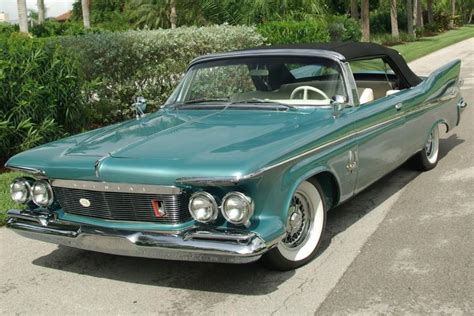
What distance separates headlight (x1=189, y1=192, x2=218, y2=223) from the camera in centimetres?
367

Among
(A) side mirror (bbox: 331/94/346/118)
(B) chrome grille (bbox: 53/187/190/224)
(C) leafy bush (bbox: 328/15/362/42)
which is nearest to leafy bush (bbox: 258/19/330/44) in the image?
(C) leafy bush (bbox: 328/15/362/42)

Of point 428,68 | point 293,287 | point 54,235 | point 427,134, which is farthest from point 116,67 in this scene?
point 428,68

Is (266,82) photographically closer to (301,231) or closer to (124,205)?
(301,231)

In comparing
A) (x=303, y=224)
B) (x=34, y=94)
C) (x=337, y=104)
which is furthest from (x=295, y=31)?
(x=303, y=224)

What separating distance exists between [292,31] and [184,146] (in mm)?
12934

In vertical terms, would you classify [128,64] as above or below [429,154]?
above

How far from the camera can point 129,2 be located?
50312mm

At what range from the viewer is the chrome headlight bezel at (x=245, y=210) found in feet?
11.9

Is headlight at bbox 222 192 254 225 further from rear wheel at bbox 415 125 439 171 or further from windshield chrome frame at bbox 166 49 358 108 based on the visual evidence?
rear wheel at bbox 415 125 439 171

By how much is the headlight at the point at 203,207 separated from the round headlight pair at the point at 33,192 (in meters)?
1.18

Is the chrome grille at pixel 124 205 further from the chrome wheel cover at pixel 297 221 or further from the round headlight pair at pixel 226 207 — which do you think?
the chrome wheel cover at pixel 297 221

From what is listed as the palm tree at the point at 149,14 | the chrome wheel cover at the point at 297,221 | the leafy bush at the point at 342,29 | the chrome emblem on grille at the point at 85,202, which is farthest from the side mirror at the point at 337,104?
the palm tree at the point at 149,14

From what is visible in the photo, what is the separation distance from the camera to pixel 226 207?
3648mm

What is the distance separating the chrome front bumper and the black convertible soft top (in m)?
2.33
